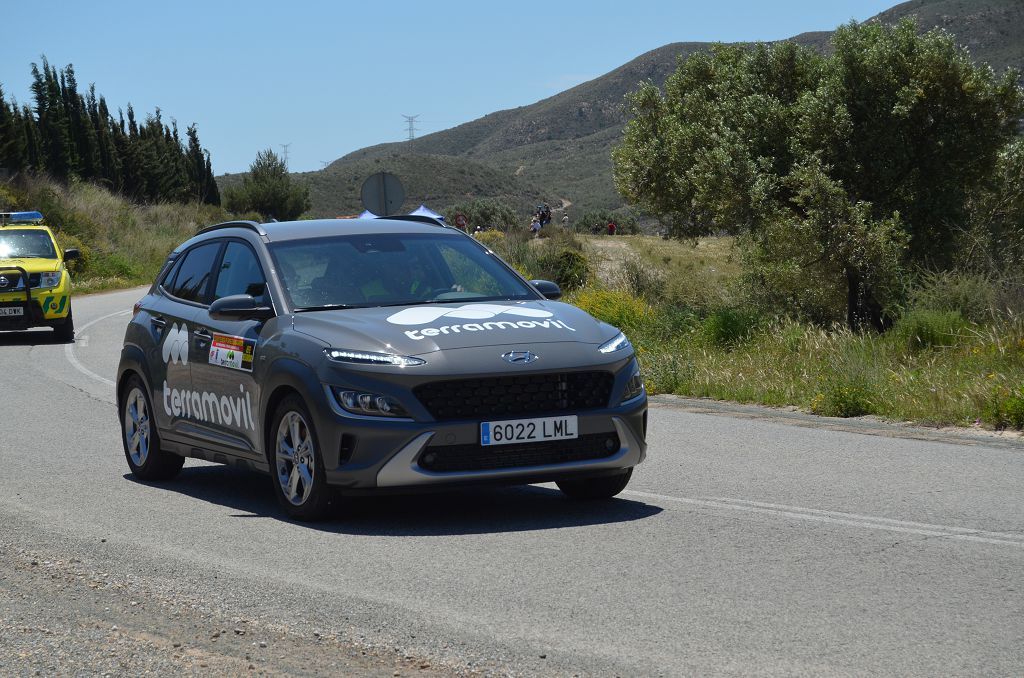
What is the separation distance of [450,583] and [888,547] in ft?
7.26

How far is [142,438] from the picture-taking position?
10164 mm

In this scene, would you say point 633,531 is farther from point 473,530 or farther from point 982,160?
point 982,160

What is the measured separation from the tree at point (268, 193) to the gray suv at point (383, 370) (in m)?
90.1

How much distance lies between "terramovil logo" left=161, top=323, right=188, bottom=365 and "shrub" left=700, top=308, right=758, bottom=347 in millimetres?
11458

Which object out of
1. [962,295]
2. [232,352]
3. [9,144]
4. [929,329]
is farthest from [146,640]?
[9,144]

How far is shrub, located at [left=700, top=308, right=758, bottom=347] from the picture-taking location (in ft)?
65.8

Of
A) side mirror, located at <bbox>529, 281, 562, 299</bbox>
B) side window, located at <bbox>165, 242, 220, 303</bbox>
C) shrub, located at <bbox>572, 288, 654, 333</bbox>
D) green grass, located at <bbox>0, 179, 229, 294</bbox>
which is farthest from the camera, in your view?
green grass, located at <bbox>0, 179, 229, 294</bbox>

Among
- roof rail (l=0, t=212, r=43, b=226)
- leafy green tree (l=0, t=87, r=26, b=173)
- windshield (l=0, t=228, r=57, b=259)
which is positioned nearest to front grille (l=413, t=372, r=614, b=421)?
windshield (l=0, t=228, r=57, b=259)

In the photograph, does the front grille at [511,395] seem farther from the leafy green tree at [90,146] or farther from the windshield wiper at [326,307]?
the leafy green tree at [90,146]

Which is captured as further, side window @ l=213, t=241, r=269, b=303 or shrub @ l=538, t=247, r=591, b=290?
shrub @ l=538, t=247, r=591, b=290

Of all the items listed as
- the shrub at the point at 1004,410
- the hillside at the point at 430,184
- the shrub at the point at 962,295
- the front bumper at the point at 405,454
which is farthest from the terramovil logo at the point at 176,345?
the hillside at the point at 430,184

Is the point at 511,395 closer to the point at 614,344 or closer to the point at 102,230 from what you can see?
the point at 614,344

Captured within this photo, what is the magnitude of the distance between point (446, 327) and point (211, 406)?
1.94 meters

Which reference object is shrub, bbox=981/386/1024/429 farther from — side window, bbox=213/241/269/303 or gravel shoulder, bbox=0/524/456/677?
gravel shoulder, bbox=0/524/456/677
